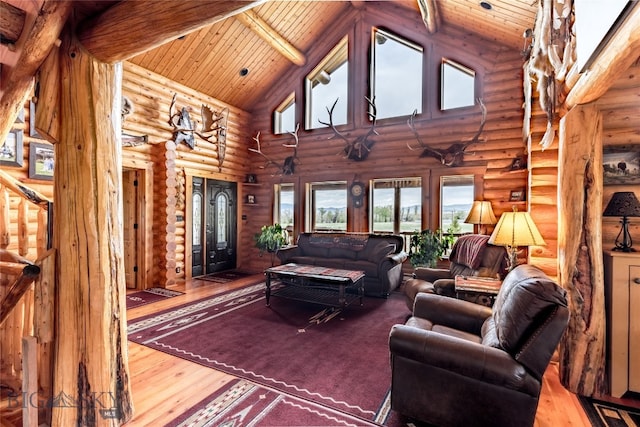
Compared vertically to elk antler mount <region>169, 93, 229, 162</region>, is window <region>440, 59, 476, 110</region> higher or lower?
higher

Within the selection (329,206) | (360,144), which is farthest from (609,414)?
(329,206)

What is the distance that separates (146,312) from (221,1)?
3.91 meters

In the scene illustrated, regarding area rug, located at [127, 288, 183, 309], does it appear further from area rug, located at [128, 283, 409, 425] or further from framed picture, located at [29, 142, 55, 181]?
framed picture, located at [29, 142, 55, 181]

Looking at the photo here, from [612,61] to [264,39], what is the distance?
5.51 m

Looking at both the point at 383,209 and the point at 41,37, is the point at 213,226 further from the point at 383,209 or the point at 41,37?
the point at 41,37

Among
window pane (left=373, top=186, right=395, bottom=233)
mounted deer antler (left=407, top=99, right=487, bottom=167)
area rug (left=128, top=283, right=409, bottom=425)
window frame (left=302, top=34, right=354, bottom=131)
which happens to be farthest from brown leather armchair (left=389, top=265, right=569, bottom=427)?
window frame (left=302, top=34, right=354, bottom=131)

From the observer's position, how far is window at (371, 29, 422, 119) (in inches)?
225

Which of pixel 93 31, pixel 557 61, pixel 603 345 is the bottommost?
pixel 603 345

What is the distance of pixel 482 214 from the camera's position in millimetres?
4598

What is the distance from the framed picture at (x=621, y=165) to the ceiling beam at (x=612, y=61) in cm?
48

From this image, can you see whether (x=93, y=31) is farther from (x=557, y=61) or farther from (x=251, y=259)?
(x=251, y=259)

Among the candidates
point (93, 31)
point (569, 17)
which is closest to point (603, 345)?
point (569, 17)

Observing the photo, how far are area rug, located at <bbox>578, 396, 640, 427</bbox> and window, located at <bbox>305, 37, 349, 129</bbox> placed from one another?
18.0ft

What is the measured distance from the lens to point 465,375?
167 centimetres
